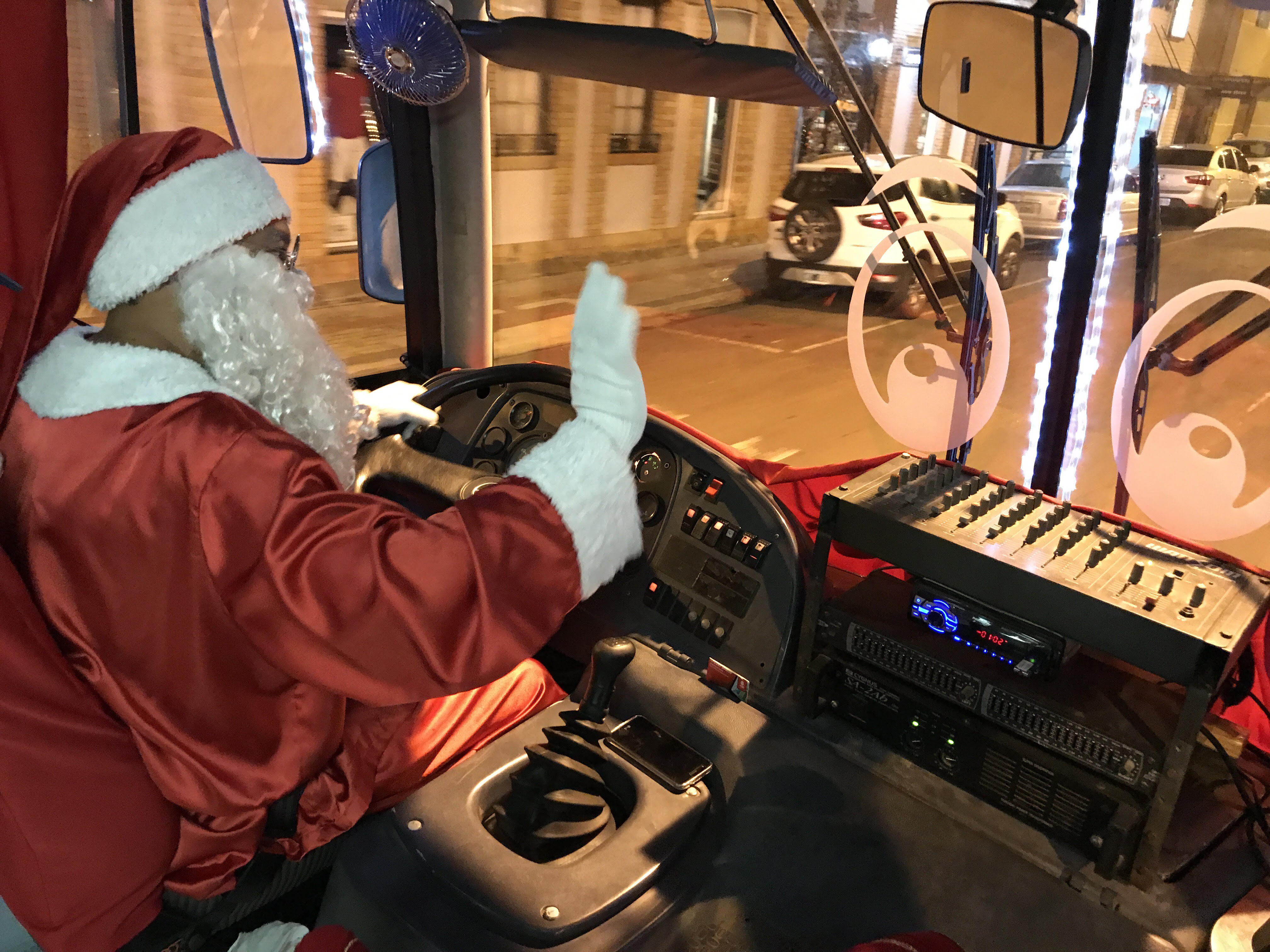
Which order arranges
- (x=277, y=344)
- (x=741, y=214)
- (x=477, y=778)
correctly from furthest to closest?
(x=741, y=214) → (x=477, y=778) → (x=277, y=344)

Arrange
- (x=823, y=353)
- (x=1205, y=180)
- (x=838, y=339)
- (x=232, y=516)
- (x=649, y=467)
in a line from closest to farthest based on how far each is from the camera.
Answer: (x=232, y=516) < (x=1205, y=180) < (x=649, y=467) < (x=838, y=339) < (x=823, y=353)

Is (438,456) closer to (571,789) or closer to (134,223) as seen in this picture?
(571,789)

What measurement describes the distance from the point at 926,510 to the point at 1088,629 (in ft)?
1.07

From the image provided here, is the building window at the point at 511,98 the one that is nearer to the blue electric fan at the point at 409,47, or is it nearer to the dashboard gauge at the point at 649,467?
the blue electric fan at the point at 409,47

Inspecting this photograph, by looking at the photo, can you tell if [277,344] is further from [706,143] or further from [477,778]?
[706,143]

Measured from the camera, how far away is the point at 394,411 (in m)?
2.24

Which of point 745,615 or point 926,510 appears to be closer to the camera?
point 926,510

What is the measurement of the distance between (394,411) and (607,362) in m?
1.18

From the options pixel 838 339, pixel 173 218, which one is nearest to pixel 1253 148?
pixel 838 339

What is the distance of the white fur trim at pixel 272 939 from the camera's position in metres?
1.46

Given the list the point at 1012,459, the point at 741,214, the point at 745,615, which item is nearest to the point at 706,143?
the point at 741,214

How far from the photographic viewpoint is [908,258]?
193cm

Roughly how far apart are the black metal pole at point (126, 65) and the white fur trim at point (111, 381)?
1.31m

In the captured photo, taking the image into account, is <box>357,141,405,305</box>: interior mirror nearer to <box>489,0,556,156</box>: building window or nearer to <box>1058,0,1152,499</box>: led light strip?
<box>489,0,556,156</box>: building window
